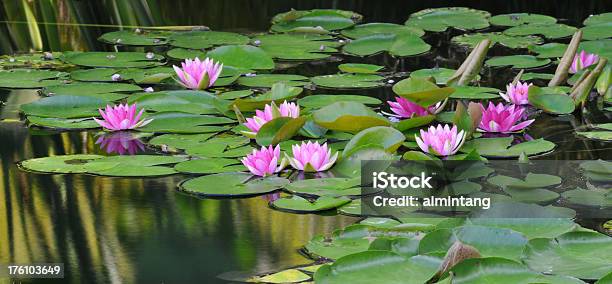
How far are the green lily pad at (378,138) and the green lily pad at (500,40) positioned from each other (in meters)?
2.06

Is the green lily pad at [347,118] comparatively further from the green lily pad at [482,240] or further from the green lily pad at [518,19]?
the green lily pad at [518,19]

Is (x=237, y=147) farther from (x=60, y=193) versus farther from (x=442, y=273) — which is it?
(x=442, y=273)

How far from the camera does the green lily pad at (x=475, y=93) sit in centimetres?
423

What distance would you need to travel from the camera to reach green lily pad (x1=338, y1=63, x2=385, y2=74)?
4727 mm

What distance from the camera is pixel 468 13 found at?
Answer: 621 cm

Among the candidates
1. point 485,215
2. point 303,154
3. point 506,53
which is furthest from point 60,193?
point 506,53

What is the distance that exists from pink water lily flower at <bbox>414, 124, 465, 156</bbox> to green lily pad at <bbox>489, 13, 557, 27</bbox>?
105 inches

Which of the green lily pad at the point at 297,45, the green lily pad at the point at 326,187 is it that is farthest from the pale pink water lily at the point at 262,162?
the green lily pad at the point at 297,45

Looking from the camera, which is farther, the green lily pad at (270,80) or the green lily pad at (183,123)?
the green lily pad at (270,80)

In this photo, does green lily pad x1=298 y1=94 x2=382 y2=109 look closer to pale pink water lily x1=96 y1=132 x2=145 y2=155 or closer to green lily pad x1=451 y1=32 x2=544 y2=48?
pale pink water lily x1=96 y1=132 x2=145 y2=155

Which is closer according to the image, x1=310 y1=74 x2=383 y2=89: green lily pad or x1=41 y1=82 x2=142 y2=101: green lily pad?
x1=41 y1=82 x2=142 y2=101: green lily pad

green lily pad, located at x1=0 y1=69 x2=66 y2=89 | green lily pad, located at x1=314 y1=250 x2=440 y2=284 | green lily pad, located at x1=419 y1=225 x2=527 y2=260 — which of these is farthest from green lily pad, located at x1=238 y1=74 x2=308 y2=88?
green lily pad, located at x1=314 y1=250 x2=440 y2=284

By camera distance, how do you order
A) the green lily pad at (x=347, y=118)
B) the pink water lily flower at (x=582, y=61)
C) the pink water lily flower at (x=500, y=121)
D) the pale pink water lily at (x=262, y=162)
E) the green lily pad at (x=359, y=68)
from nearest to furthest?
the pale pink water lily at (x=262, y=162), the green lily pad at (x=347, y=118), the pink water lily flower at (x=500, y=121), the pink water lily flower at (x=582, y=61), the green lily pad at (x=359, y=68)

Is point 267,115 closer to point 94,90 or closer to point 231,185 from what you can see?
point 231,185
